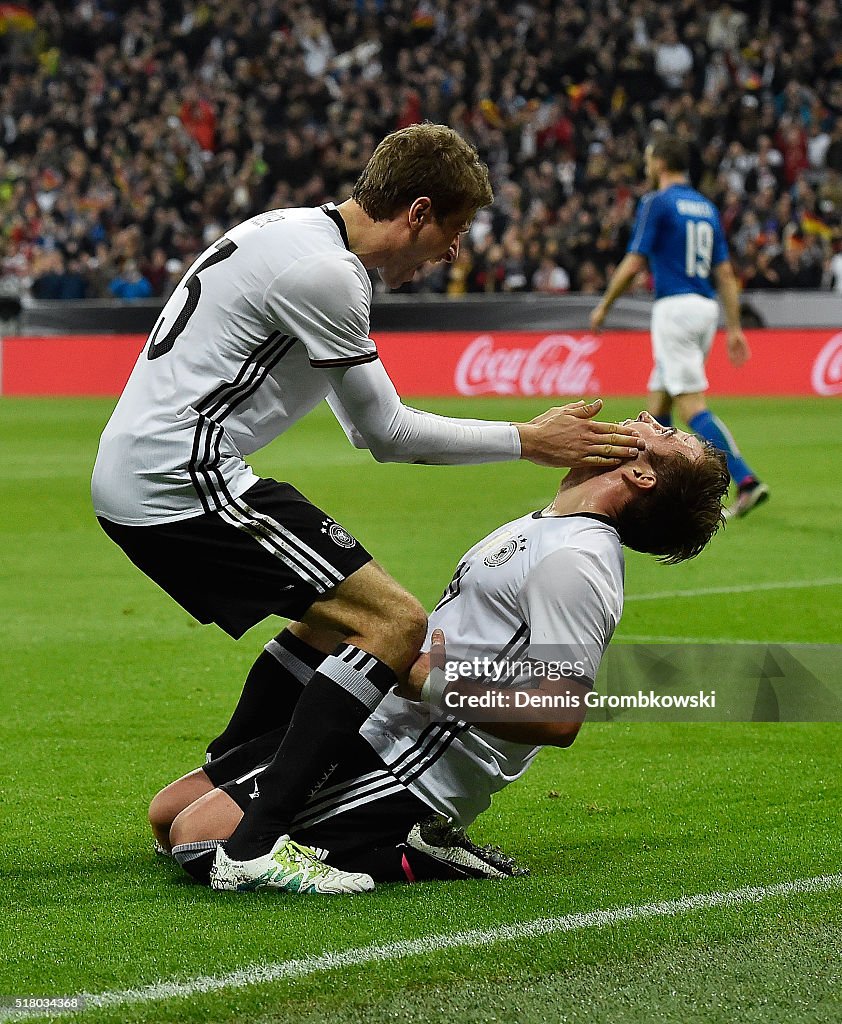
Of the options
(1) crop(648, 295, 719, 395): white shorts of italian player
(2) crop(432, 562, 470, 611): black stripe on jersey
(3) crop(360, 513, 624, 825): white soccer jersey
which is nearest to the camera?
(3) crop(360, 513, 624, 825): white soccer jersey

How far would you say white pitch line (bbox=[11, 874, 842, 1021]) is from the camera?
123 inches

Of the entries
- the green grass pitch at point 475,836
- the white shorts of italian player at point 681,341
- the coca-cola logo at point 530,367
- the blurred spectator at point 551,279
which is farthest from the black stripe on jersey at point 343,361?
the blurred spectator at point 551,279

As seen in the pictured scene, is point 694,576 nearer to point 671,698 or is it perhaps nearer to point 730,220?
point 671,698

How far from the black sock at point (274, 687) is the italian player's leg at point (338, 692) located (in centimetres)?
26

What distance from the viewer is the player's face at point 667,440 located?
3801 mm

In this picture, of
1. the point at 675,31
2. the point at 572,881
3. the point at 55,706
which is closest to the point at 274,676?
the point at 572,881

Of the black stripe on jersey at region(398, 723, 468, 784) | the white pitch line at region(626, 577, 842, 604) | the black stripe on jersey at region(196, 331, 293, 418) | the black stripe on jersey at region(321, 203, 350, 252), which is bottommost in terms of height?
the white pitch line at region(626, 577, 842, 604)

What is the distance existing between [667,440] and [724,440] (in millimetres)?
7013

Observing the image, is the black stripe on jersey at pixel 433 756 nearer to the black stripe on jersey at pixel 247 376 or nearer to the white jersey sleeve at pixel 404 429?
the white jersey sleeve at pixel 404 429

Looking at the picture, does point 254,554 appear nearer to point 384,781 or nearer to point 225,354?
point 225,354

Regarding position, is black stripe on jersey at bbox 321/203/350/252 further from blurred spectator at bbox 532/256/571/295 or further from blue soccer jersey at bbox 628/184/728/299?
blurred spectator at bbox 532/256/571/295

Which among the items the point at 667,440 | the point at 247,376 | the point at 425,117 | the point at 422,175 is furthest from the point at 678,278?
the point at 425,117

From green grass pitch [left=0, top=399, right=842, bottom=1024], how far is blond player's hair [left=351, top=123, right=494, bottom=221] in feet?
5.77

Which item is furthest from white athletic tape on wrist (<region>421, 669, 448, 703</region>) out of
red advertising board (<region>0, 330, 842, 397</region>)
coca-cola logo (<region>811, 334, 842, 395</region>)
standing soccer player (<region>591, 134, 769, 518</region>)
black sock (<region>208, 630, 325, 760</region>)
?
coca-cola logo (<region>811, 334, 842, 395</region>)
